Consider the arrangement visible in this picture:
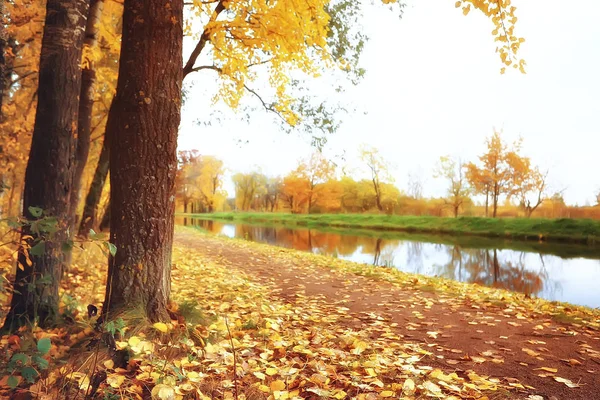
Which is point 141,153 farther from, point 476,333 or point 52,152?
point 476,333

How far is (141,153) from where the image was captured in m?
3.01

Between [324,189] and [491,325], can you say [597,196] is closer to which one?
[324,189]

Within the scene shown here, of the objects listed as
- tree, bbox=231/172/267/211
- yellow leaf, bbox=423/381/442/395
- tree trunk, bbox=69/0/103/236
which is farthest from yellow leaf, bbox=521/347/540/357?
tree, bbox=231/172/267/211

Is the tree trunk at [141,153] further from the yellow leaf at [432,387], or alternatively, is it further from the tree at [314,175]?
the tree at [314,175]

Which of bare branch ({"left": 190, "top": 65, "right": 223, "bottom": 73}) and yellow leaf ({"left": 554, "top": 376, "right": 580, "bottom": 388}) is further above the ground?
bare branch ({"left": 190, "top": 65, "right": 223, "bottom": 73})

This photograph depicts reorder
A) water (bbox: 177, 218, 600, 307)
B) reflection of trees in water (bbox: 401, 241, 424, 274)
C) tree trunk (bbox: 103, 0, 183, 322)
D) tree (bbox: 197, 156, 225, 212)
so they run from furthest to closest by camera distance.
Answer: tree (bbox: 197, 156, 225, 212) < reflection of trees in water (bbox: 401, 241, 424, 274) < water (bbox: 177, 218, 600, 307) < tree trunk (bbox: 103, 0, 183, 322)

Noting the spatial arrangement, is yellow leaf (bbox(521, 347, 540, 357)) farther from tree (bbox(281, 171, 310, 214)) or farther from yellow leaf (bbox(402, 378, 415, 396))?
tree (bbox(281, 171, 310, 214))

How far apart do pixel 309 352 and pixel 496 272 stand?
37.3 ft

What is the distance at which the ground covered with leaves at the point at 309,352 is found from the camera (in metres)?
2.35

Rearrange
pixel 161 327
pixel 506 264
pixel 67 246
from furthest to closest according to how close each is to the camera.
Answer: pixel 506 264 → pixel 161 327 → pixel 67 246

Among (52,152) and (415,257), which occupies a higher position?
(52,152)

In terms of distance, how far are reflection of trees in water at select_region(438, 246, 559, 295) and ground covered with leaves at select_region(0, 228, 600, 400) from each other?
5.79 metres

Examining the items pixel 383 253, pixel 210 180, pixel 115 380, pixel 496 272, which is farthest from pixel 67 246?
pixel 210 180

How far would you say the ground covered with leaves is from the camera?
2.35 metres
